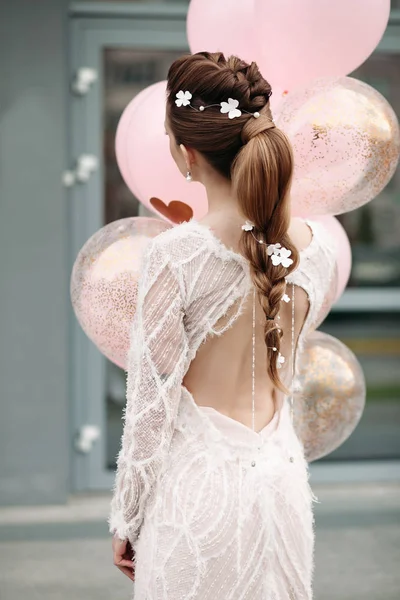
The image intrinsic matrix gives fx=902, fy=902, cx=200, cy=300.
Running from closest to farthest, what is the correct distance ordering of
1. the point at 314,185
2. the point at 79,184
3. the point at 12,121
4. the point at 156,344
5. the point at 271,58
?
the point at 156,344, the point at 314,185, the point at 271,58, the point at 12,121, the point at 79,184

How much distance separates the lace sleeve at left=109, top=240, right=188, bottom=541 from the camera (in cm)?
150

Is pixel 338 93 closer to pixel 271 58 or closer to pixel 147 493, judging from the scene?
pixel 271 58

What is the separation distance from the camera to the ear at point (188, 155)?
1562 mm

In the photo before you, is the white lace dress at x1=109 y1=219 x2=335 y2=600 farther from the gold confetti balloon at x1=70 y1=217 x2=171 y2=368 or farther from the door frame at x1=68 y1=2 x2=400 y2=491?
the door frame at x1=68 y1=2 x2=400 y2=491

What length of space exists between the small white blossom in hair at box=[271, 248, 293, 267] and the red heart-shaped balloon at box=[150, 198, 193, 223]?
65 centimetres

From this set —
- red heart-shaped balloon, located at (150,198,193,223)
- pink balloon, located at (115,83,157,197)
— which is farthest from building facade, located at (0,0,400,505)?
red heart-shaped balloon, located at (150,198,193,223)

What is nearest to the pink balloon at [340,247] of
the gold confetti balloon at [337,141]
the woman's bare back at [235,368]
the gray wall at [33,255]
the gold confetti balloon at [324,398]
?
the gold confetti balloon at [324,398]

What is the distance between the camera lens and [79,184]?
415 centimetres

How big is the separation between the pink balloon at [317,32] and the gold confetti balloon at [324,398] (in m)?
0.70

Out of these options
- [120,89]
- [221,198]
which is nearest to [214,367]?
[221,198]

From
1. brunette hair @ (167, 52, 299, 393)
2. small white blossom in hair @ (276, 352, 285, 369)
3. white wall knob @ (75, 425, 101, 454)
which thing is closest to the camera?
brunette hair @ (167, 52, 299, 393)

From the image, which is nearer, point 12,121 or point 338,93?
point 338,93

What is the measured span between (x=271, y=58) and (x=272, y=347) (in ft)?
2.78

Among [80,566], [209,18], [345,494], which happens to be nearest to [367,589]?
[345,494]
